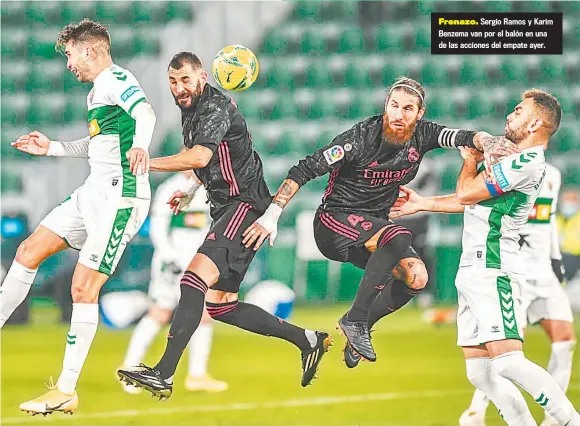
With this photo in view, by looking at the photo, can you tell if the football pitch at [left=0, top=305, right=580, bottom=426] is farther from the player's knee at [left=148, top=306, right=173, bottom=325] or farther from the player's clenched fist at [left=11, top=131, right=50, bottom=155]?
the player's clenched fist at [left=11, top=131, right=50, bottom=155]

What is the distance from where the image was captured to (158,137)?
9.50 m

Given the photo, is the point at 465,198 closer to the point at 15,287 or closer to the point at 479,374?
the point at 479,374

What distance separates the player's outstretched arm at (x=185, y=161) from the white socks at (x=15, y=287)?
2.99 feet

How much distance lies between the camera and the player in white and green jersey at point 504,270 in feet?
17.7

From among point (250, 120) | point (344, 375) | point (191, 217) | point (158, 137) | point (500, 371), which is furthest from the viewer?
point (250, 120)

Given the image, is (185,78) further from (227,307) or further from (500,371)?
(500,371)

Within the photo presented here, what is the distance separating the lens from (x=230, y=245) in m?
5.51

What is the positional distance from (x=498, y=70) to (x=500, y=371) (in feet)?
19.5

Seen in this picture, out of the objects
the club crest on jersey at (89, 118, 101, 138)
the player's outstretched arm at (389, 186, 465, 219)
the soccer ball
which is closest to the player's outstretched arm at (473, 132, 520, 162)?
the player's outstretched arm at (389, 186, 465, 219)

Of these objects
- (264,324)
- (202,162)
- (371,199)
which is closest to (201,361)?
(264,324)

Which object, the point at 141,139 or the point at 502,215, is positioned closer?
the point at 141,139

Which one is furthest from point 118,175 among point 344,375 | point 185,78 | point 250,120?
point 250,120

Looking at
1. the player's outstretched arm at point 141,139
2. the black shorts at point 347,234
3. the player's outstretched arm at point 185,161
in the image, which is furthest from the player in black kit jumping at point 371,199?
the player's outstretched arm at point 141,139

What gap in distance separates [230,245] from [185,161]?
1.61ft
